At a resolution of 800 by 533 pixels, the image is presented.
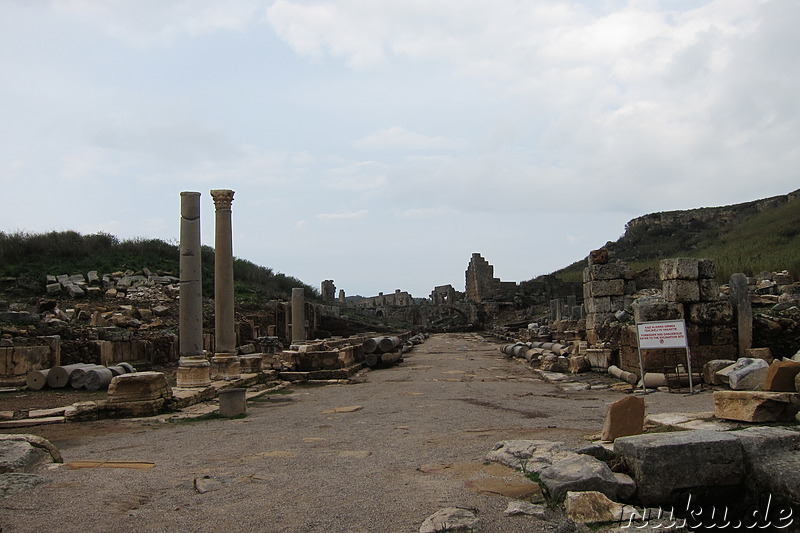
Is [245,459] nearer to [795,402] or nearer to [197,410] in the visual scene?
[197,410]

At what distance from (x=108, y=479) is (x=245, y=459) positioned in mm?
1461

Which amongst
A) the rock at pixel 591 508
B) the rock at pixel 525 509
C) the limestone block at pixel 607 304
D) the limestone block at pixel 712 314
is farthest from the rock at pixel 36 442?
the limestone block at pixel 607 304

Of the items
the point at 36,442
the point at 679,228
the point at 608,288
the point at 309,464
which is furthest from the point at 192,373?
the point at 679,228

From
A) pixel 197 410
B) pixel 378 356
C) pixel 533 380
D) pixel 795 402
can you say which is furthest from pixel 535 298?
pixel 795 402

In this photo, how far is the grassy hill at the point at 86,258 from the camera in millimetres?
32219

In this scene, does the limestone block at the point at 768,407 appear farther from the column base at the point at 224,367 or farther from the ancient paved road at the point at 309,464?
the column base at the point at 224,367

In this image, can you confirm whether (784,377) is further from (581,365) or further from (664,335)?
(581,365)

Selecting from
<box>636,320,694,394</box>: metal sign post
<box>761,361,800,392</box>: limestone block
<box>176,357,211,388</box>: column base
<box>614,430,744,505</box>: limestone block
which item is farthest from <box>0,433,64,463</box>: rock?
<box>636,320,694,394</box>: metal sign post

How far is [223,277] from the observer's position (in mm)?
16609

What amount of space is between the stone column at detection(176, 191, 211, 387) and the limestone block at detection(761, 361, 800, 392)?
11.1 metres

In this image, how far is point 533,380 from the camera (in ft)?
55.1

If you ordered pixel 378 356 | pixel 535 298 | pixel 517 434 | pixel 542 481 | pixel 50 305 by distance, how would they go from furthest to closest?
pixel 535 298 < pixel 50 305 < pixel 378 356 < pixel 517 434 < pixel 542 481

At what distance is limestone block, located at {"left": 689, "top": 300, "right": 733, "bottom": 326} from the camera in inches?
531

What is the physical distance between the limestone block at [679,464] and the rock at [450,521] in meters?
→ 1.57
